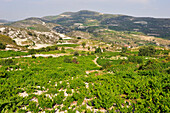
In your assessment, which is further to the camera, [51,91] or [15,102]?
[51,91]

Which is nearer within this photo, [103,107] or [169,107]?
[169,107]

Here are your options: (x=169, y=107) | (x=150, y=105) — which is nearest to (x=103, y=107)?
(x=150, y=105)

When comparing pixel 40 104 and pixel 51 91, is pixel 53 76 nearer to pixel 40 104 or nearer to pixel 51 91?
pixel 51 91

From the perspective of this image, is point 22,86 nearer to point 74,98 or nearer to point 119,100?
point 74,98

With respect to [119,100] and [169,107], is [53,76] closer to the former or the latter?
[119,100]

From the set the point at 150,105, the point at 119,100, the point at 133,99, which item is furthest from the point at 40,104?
the point at 150,105

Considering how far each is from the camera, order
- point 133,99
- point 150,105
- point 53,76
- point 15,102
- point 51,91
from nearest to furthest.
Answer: point 150,105, point 15,102, point 133,99, point 51,91, point 53,76

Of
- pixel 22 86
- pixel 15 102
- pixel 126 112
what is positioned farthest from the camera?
pixel 22 86

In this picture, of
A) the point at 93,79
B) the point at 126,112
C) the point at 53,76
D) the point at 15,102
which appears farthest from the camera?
the point at 53,76

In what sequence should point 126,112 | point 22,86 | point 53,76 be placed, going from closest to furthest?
point 126,112, point 22,86, point 53,76
